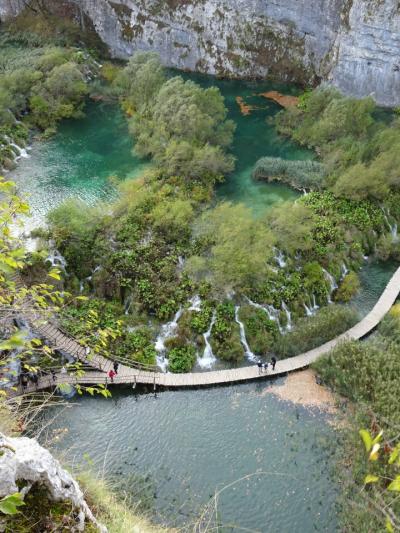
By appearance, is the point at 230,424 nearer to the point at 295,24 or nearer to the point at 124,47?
the point at 295,24

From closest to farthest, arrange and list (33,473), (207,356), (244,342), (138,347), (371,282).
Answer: (33,473) → (138,347) → (207,356) → (244,342) → (371,282)

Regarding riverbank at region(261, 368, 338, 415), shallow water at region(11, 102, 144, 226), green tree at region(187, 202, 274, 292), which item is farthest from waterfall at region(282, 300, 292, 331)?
shallow water at region(11, 102, 144, 226)

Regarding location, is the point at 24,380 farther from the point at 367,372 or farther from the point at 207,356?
the point at 367,372

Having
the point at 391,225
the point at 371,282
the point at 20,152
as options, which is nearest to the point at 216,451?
the point at 371,282

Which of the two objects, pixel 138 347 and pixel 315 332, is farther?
pixel 315 332

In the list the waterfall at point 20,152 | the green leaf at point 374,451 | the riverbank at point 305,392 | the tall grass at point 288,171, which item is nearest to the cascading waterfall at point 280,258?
the riverbank at point 305,392
